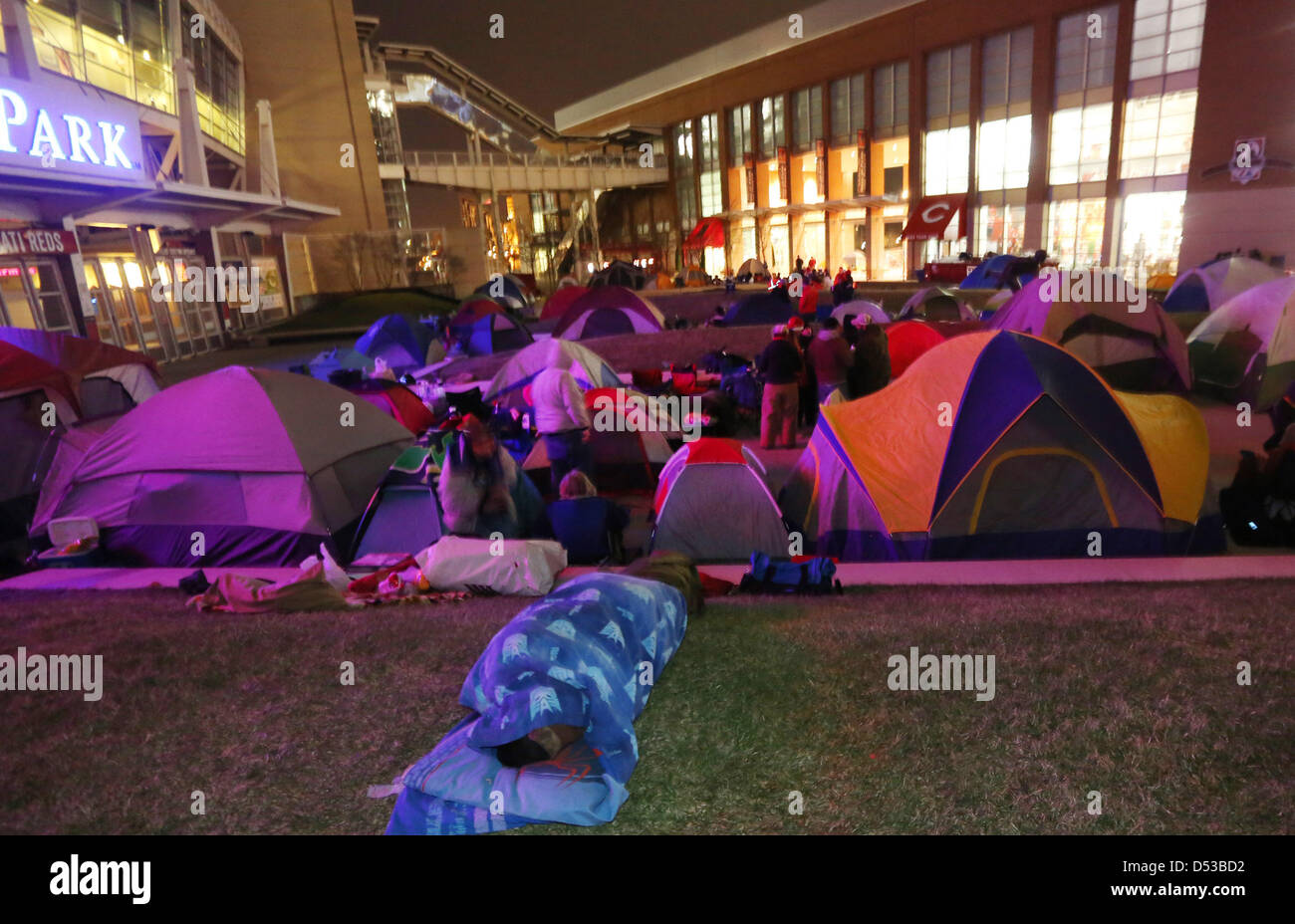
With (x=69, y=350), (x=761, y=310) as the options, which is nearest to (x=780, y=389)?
(x=69, y=350)

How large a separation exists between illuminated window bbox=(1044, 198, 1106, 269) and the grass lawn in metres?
28.2

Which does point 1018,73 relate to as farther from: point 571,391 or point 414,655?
point 414,655

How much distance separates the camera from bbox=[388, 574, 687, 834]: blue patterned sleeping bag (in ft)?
9.14

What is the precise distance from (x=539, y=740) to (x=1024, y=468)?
4962mm

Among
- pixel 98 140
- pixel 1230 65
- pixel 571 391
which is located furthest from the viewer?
pixel 1230 65

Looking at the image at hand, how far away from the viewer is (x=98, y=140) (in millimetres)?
13797

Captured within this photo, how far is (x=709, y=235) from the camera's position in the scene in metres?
44.4

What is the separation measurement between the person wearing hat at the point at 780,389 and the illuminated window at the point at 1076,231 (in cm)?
2391

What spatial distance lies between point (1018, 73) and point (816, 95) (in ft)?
35.5

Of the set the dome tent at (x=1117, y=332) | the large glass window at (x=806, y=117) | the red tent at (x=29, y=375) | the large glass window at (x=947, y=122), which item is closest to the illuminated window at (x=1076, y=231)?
the large glass window at (x=947, y=122)

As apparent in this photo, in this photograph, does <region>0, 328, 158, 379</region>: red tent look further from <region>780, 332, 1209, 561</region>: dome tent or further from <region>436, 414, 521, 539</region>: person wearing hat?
<region>780, 332, 1209, 561</region>: dome tent

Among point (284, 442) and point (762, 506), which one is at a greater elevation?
point (284, 442)

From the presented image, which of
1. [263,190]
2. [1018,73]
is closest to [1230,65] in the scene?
[1018,73]

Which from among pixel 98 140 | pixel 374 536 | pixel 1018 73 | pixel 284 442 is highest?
pixel 1018 73
